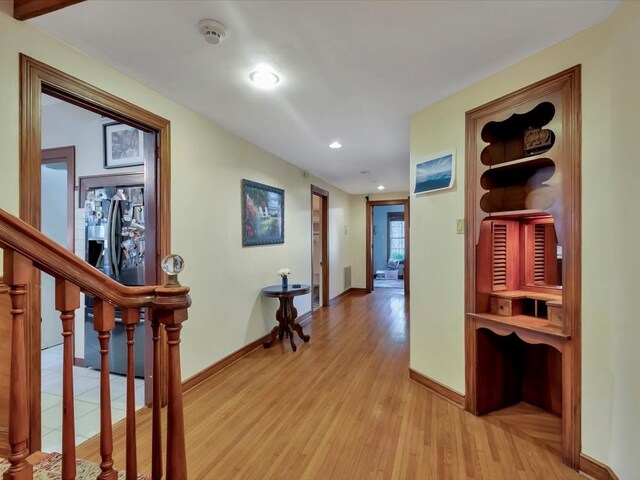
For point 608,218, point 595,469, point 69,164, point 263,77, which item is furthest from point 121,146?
point 595,469

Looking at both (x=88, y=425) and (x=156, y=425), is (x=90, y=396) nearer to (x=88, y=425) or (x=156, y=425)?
(x=88, y=425)

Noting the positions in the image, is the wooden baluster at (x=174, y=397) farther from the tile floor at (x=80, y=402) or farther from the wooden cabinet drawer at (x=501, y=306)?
the wooden cabinet drawer at (x=501, y=306)

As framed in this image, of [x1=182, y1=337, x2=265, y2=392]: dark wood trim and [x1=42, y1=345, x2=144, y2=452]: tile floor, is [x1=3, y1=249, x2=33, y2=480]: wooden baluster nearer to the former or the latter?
[x1=42, y1=345, x2=144, y2=452]: tile floor

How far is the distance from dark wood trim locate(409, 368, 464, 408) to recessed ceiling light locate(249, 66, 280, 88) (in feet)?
8.55

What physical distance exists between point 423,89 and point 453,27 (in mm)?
714

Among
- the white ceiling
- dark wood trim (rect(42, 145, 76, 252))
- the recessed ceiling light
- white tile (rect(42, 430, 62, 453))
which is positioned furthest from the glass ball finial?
dark wood trim (rect(42, 145, 76, 252))

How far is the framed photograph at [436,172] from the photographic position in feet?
8.24

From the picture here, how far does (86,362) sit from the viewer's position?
324cm

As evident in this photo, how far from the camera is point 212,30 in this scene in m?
1.71

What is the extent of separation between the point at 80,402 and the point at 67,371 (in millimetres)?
2204

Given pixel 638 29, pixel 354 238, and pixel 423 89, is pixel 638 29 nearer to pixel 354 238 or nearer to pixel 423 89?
pixel 423 89

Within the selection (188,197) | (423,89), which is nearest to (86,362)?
(188,197)

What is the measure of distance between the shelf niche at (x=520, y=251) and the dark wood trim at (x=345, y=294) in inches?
158

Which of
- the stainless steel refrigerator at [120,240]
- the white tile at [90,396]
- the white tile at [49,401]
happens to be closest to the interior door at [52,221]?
the stainless steel refrigerator at [120,240]
